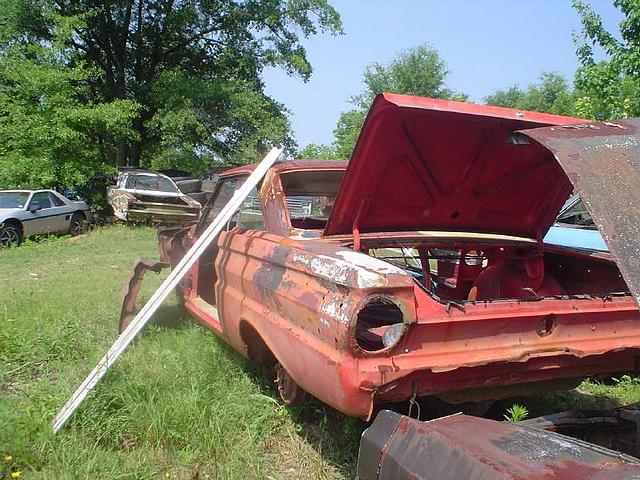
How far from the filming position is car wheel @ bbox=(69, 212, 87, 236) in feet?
50.2

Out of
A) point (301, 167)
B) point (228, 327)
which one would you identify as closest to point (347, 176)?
point (301, 167)

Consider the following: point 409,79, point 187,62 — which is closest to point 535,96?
point 409,79

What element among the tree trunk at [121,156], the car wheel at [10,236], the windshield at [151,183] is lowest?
the car wheel at [10,236]

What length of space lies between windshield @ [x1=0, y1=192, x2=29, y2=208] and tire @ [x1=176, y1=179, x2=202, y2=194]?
15.1ft

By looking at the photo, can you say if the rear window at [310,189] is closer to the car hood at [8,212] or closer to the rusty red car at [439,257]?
the rusty red car at [439,257]

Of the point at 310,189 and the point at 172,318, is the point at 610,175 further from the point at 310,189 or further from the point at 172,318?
the point at 172,318

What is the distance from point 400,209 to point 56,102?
15891 millimetres

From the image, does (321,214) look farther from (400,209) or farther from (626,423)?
(626,423)

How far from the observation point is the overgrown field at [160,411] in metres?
3.03

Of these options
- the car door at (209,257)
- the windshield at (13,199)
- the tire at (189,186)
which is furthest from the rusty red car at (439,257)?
the tire at (189,186)

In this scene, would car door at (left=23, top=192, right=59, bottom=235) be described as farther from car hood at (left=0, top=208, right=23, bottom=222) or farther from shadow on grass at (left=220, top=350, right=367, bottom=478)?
shadow on grass at (left=220, top=350, right=367, bottom=478)

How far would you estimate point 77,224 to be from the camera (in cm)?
1552

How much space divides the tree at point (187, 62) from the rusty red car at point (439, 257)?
17.0m

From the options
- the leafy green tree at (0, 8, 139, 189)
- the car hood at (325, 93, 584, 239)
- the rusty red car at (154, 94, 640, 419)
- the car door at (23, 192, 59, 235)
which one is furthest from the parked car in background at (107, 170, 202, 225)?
the car hood at (325, 93, 584, 239)
